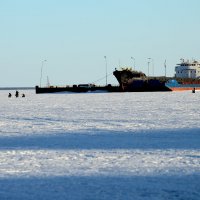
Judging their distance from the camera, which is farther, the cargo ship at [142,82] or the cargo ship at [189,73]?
the cargo ship at [189,73]

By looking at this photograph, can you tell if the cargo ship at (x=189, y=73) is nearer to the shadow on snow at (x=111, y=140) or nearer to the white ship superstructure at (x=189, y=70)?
the white ship superstructure at (x=189, y=70)

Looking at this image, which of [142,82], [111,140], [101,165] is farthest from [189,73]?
[101,165]

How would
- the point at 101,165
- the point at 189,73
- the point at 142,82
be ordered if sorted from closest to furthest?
the point at 101,165, the point at 142,82, the point at 189,73

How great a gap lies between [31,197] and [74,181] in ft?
3.56

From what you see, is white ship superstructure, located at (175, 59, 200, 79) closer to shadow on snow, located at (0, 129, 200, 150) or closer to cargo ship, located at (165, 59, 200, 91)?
cargo ship, located at (165, 59, 200, 91)

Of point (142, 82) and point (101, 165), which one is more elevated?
point (142, 82)

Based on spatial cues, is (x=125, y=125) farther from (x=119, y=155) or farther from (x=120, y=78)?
(x=120, y=78)

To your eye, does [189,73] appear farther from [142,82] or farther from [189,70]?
[142,82]

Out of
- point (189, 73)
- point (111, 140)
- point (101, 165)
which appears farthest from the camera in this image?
point (189, 73)

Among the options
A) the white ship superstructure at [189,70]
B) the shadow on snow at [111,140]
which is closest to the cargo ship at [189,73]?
the white ship superstructure at [189,70]

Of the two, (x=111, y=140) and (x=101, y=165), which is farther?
(x=111, y=140)

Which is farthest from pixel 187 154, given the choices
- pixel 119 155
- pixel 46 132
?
pixel 46 132

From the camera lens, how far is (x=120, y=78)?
99.9 meters

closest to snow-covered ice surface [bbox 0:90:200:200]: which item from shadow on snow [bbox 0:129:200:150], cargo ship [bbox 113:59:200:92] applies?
shadow on snow [bbox 0:129:200:150]
